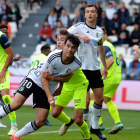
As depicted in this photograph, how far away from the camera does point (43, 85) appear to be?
5.26 m

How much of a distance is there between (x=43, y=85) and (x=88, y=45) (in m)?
1.51

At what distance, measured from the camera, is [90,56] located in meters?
6.39

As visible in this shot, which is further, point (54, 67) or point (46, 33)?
point (46, 33)

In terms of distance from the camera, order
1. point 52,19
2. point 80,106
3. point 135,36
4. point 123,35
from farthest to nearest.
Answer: point 52,19, point 123,35, point 135,36, point 80,106

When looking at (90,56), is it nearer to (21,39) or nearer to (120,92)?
(120,92)

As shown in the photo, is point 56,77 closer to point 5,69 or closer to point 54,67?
point 54,67

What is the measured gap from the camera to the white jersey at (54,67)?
5.31 metres

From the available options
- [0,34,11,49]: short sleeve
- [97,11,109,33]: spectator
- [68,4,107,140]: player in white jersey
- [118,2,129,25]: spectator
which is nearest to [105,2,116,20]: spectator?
[118,2,129,25]: spectator

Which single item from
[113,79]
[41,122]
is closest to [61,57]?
[41,122]

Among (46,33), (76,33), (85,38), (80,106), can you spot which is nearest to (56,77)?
(80,106)

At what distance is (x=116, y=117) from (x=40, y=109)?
2.76 m

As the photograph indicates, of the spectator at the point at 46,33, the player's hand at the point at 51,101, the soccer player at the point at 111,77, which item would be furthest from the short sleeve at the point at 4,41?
the spectator at the point at 46,33

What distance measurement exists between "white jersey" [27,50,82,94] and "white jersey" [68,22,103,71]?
3.02ft

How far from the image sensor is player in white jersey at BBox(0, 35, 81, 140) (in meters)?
5.28
